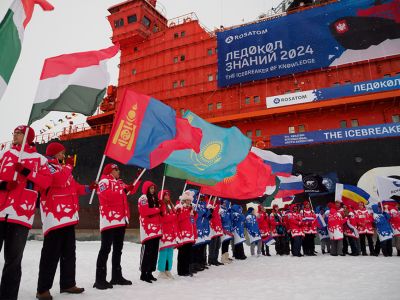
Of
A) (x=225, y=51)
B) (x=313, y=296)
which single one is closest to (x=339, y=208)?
(x=313, y=296)

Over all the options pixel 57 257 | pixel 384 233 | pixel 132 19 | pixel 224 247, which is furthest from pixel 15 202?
pixel 132 19

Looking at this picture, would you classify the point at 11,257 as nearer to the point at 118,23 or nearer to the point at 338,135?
the point at 338,135

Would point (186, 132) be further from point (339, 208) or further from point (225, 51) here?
point (225, 51)

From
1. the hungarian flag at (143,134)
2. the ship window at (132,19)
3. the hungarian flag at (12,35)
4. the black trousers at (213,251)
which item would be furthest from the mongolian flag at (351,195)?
the ship window at (132,19)

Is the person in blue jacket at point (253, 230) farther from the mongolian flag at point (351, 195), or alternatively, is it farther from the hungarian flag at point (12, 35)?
the hungarian flag at point (12, 35)

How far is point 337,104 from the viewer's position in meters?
14.8

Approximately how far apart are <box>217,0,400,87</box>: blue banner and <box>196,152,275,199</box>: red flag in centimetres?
1130

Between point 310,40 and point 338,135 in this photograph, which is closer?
point 338,135

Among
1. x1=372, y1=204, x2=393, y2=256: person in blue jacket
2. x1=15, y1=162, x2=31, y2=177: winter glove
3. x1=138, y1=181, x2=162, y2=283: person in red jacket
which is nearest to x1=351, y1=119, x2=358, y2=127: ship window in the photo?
x1=372, y1=204, x2=393, y2=256: person in blue jacket

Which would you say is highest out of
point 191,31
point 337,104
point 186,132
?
point 191,31

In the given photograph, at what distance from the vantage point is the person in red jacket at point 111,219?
4152mm

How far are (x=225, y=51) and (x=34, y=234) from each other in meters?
15.4

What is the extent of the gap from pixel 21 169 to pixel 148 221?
2429 mm

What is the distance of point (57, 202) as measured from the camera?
11.7ft
